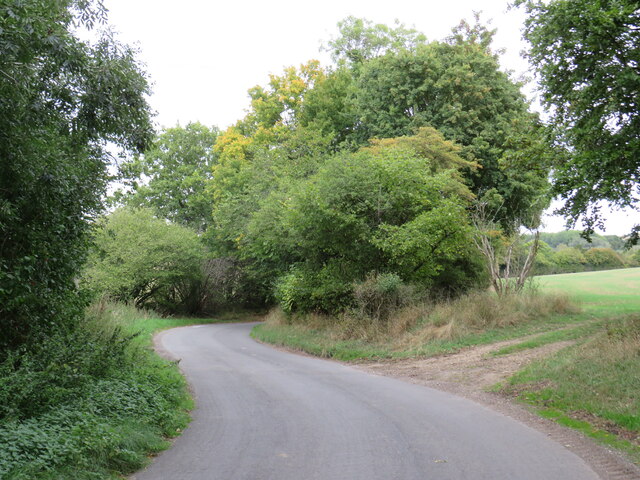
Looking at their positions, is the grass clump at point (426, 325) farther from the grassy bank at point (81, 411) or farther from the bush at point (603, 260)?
the bush at point (603, 260)

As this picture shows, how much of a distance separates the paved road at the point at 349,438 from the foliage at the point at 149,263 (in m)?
23.8

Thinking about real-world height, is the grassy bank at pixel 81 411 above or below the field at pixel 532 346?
above

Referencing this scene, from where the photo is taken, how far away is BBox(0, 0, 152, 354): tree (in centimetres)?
662

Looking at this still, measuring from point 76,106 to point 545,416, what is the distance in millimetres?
9316

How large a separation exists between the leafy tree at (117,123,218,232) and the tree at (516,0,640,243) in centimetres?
3749

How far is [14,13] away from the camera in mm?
6230

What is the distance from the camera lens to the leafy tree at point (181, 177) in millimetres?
47344

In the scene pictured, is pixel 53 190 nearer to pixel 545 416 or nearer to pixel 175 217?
pixel 545 416

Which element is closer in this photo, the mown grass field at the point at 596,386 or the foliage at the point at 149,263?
the mown grass field at the point at 596,386

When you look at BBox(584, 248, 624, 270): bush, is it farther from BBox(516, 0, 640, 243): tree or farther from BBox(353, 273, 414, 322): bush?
BBox(516, 0, 640, 243): tree

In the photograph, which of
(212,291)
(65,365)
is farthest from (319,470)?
(212,291)

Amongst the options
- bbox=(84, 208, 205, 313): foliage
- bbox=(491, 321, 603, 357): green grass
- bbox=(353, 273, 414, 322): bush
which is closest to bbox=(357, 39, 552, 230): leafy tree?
bbox=(353, 273, 414, 322): bush

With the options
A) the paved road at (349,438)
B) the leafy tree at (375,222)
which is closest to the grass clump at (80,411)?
the paved road at (349,438)

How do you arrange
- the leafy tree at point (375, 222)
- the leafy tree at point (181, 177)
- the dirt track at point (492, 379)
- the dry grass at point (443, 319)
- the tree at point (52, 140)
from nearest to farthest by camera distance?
the dirt track at point (492, 379)
the tree at point (52, 140)
the dry grass at point (443, 319)
the leafy tree at point (375, 222)
the leafy tree at point (181, 177)
